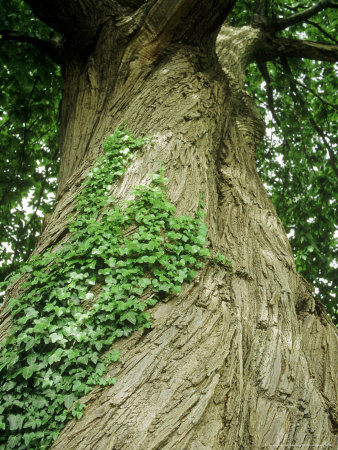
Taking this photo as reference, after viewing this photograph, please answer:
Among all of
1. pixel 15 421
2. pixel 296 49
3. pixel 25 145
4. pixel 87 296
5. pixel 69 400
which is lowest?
pixel 15 421

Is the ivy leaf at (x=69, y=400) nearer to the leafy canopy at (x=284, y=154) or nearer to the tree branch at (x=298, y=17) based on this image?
the leafy canopy at (x=284, y=154)

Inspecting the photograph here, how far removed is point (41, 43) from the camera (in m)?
4.45

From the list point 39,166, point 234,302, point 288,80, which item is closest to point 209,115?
point 234,302

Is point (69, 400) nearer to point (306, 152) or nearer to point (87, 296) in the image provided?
point (87, 296)

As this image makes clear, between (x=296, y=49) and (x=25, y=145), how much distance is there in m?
5.22

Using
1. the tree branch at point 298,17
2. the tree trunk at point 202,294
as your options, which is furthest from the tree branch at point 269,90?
the tree trunk at point 202,294

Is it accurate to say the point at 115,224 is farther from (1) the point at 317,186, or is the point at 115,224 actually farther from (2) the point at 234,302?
(1) the point at 317,186

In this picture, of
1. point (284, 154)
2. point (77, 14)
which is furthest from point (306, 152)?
point (77, 14)

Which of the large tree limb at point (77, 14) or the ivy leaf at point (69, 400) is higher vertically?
the large tree limb at point (77, 14)

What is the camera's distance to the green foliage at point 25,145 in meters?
5.27

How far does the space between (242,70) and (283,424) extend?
5085 millimetres

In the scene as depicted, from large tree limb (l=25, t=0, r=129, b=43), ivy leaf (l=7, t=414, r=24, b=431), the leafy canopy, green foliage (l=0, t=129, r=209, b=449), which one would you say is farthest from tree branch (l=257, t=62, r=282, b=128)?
ivy leaf (l=7, t=414, r=24, b=431)

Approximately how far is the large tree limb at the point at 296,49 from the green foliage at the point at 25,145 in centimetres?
362

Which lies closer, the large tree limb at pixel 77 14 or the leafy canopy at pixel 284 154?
the large tree limb at pixel 77 14
